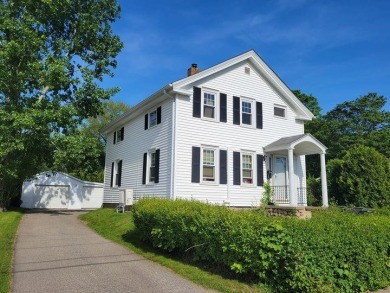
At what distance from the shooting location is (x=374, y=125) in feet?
140

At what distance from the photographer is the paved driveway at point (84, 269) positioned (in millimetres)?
6672

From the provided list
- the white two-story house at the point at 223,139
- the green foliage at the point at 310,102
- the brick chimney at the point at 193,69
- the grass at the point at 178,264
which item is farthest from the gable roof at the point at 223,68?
the green foliage at the point at 310,102

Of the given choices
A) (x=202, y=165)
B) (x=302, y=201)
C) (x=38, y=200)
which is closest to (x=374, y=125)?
(x=302, y=201)

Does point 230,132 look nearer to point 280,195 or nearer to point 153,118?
point 153,118

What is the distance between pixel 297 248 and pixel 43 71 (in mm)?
17862

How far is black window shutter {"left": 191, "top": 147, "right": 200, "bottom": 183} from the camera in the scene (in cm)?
1585

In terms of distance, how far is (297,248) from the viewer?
5.83m

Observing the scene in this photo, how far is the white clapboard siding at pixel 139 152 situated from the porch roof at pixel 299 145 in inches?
217

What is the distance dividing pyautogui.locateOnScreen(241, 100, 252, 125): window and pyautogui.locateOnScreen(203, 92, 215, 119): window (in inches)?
73.3

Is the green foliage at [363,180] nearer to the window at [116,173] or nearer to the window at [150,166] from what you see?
the window at [150,166]

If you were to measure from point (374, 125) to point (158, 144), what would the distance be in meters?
35.1

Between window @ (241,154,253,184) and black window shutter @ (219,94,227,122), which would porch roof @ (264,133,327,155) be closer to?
window @ (241,154,253,184)

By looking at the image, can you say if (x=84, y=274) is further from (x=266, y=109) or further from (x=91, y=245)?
(x=266, y=109)

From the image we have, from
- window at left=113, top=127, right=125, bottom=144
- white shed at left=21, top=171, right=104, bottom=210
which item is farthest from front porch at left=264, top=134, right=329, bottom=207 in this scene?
white shed at left=21, top=171, right=104, bottom=210
